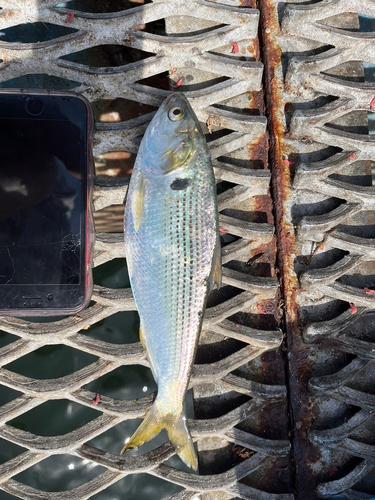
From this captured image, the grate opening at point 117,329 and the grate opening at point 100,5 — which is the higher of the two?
the grate opening at point 100,5

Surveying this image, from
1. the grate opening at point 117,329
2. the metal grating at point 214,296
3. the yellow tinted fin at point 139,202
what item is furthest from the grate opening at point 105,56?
the grate opening at point 117,329

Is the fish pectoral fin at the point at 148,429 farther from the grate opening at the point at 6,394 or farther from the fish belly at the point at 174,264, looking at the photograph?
the grate opening at the point at 6,394


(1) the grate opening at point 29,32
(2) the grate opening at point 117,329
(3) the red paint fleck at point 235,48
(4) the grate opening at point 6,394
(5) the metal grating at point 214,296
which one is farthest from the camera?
(2) the grate opening at point 117,329

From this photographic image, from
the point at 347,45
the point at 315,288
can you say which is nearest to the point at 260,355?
the point at 315,288

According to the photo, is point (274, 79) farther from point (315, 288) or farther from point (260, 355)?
point (260, 355)

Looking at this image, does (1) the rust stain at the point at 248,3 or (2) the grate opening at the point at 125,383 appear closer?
(1) the rust stain at the point at 248,3

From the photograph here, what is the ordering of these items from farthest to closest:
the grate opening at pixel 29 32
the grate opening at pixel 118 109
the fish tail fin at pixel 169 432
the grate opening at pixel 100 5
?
the grate opening at pixel 118 109
the grate opening at pixel 100 5
the grate opening at pixel 29 32
the fish tail fin at pixel 169 432

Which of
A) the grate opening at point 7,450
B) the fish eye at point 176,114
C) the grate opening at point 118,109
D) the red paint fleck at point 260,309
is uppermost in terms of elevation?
the grate opening at point 118,109

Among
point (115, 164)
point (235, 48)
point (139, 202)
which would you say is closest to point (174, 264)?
point (139, 202)
